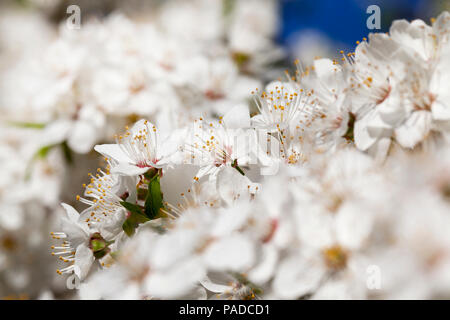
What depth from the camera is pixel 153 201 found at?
759 mm

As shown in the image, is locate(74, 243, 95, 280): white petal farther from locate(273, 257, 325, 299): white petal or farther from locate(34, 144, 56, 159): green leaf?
locate(34, 144, 56, 159): green leaf

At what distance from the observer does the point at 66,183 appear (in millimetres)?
1465

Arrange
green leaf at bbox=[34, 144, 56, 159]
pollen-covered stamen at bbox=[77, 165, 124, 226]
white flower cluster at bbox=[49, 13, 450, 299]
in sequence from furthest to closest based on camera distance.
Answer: green leaf at bbox=[34, 144, 56, 159] → pollen-covered stamen at bbox=[77, 165, 124, 226] → white flower cluster at bbox=[49, 13, 450, 299]

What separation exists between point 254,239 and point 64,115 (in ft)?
3.18

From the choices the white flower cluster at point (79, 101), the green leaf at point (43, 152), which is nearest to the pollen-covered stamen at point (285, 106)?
the white flower cluster at point (79, 101)

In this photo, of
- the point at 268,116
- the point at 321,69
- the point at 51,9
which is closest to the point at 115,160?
the point at 268,116

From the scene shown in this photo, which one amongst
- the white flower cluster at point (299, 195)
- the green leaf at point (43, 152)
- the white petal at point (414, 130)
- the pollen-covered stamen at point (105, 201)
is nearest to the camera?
the white flower cluster at point (299, 195)

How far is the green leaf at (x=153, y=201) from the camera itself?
2.49 ft

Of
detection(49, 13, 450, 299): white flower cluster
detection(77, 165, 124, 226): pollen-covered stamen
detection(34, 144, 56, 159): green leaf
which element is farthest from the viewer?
detection(34, 144, 56, 159): green leaf

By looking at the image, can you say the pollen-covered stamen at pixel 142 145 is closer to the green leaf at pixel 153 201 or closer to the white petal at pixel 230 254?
the green leaf at pixel 153 201

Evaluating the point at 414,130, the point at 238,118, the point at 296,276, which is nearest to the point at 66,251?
the point at 238,118

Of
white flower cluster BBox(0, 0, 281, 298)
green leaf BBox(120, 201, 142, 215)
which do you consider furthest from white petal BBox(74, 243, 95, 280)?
white flower cluster BBox(0, 0, 281, 298)

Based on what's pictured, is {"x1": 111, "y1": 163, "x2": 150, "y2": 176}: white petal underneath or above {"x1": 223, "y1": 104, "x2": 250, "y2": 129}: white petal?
underneath

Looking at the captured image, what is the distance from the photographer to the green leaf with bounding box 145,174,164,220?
759 mm
